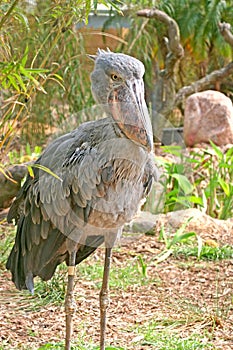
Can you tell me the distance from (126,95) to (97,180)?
36 centimetres

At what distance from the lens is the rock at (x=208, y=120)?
25.5 ft

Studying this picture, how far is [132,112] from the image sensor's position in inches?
93.7

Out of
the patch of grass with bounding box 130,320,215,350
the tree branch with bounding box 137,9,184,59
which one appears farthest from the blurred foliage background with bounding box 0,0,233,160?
the patch of grass with bounding box 130,320,215,350

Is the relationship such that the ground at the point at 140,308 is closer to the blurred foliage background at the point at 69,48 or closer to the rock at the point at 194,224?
the rock at the point at 194,224

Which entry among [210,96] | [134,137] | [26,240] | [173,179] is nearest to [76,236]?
[26,240]

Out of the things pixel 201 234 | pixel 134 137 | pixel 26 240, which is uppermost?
pixel 134 137

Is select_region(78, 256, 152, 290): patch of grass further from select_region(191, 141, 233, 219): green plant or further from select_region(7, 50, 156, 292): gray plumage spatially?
select_region(191, 141, 233, 219): green plant

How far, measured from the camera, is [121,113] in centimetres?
241

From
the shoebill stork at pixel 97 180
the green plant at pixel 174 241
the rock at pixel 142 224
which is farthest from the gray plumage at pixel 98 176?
the rock at pixel 142 224

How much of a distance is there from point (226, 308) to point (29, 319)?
1.05 metres

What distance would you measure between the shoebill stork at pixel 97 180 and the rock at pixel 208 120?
5.04 meters

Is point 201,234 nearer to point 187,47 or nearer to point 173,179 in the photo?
point 173,179

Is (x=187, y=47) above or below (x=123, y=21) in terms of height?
below

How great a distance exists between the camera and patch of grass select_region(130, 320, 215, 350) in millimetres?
3035
